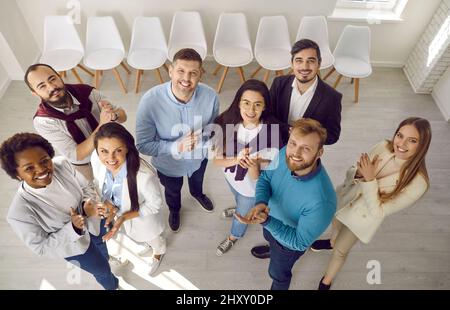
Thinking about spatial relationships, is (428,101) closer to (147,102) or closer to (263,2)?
(263,2)

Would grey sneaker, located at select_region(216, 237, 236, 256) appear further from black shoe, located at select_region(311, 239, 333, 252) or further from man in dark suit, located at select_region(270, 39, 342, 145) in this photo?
A: man in dark suit, located at select_region(270, 39, 342, 145)

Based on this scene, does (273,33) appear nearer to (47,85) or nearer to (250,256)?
(250,256)

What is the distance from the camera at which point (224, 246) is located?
351 cm

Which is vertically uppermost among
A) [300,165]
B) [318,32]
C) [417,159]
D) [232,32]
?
[417,159]

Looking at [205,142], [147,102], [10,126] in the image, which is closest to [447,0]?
[205,142]

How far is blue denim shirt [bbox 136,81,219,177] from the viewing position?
265 cm

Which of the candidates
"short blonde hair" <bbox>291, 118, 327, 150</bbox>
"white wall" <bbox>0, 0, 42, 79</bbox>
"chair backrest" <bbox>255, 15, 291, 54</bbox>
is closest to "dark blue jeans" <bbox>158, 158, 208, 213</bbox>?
"short blonde hair" <bbox>291, 118, 327, 150</bbox>

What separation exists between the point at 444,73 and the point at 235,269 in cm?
392

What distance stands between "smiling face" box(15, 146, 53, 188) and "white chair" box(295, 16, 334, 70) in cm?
369

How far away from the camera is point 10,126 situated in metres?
4.55

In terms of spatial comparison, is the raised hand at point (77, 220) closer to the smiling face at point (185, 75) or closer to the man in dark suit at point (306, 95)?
the smiling face at point (185, 75)

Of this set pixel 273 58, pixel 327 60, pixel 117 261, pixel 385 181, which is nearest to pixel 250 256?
pixel 117 261

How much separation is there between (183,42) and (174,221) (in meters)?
2.54

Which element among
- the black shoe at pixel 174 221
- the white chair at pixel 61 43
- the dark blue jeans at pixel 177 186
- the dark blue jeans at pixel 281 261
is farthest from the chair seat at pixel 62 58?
the dark blue jeans at pixel 281 261
